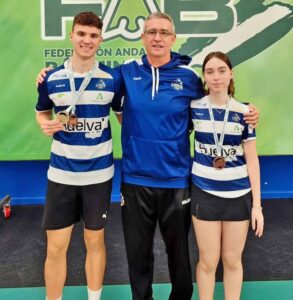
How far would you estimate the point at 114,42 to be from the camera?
11.6ft

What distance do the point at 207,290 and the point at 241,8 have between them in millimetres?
2581

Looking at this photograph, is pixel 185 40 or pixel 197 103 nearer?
pixel 197 103

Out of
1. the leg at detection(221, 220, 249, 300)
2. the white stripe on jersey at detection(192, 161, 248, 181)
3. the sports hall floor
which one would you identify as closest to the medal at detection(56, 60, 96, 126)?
the white stripe on jersey at detection(192, 161, 248, 181)

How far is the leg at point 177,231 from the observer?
1.83 meters

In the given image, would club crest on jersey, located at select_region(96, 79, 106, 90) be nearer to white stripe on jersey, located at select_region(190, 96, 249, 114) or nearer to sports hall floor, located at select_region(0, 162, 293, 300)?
white stripe on jersey, located at select_region(190, 96, 249, 114)

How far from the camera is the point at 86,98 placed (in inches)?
71.2

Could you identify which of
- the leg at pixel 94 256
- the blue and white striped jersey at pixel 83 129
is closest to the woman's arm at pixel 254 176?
the blue and white striped jersey at pixel 83 129

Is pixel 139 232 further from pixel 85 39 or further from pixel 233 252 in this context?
pixel 85 39

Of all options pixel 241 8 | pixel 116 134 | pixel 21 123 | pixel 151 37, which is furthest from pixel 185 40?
pixel 151 37

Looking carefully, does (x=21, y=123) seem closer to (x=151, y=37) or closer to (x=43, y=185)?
(x=43, y=185)

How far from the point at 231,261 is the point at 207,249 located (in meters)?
0.13

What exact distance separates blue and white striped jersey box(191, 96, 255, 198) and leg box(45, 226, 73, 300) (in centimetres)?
71

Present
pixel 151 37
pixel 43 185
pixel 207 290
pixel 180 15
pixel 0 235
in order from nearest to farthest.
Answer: pixel 151 37, pixel 207 290, pixel 0 235, pixel 180 15, pixel 43 185

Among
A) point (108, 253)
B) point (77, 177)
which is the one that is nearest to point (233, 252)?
point (77, 177)
